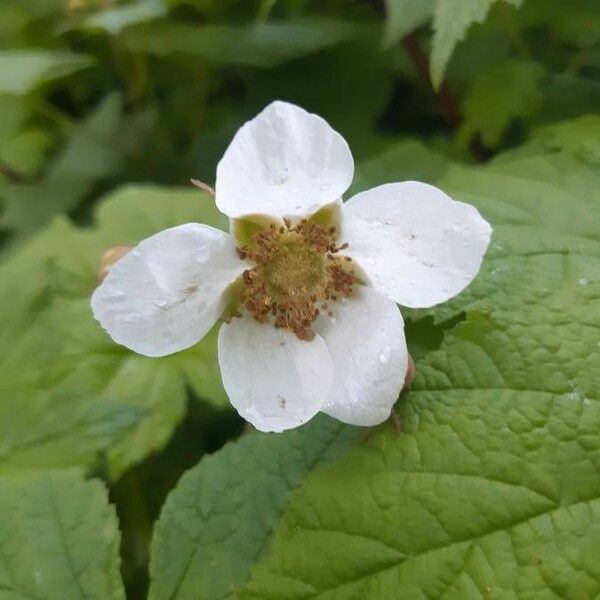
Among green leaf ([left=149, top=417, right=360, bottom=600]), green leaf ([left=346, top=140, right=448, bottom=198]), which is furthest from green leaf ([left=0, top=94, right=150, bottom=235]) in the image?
green leaf ([left=149, top=417, right=360, bottom=600])

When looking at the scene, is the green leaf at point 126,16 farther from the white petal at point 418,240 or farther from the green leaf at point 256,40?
the white petal at point 418,240

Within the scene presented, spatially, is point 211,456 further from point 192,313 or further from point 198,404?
point 198,404

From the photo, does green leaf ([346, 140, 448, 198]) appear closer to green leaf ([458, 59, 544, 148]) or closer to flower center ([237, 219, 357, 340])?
green leaf ([458, 59, 544, 148])

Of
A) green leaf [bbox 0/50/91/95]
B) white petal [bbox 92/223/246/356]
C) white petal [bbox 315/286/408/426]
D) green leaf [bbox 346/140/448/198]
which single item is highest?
white petal [bbox 92/223/246/356]

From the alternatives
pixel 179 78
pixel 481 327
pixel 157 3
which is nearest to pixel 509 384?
pixel 481 327

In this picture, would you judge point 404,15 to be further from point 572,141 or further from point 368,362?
point 368,362

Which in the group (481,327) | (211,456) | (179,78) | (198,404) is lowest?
(198,404)

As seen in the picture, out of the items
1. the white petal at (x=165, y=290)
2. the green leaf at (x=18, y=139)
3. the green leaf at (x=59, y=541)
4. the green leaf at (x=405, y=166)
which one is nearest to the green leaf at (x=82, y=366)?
the green leaf at (x=59, y=541)
